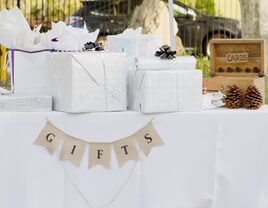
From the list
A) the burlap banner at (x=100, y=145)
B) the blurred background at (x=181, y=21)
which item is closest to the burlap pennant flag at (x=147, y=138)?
the burlap banner at (x=100, y=145)

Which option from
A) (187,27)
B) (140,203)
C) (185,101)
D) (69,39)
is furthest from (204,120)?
(187,27)

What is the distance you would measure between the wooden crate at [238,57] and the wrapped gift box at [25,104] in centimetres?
112

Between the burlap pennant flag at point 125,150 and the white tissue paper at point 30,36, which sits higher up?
the white tissue paper at point 30,36

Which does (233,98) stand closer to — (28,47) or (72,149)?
(72,149)

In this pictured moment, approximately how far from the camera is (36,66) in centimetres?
294

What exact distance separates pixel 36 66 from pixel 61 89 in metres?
0.18

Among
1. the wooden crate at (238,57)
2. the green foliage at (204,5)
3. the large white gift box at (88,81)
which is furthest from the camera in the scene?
the green foliage at (204,5)

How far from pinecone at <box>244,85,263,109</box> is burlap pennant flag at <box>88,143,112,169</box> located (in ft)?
2.19

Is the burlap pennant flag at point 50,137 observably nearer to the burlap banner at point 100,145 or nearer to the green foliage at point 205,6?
the burlap banner at point 100,145

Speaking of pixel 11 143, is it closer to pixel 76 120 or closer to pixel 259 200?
pixel 76 120

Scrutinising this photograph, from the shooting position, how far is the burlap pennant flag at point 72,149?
2.84 m

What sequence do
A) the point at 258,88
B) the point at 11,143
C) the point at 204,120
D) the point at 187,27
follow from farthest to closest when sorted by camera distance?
the point at 187,27 < the point at 258,88 < the point at 204,120 < the point at 11,143

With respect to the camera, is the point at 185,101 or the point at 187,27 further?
the point at 187,27

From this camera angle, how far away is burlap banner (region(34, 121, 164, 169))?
2.82 metres
